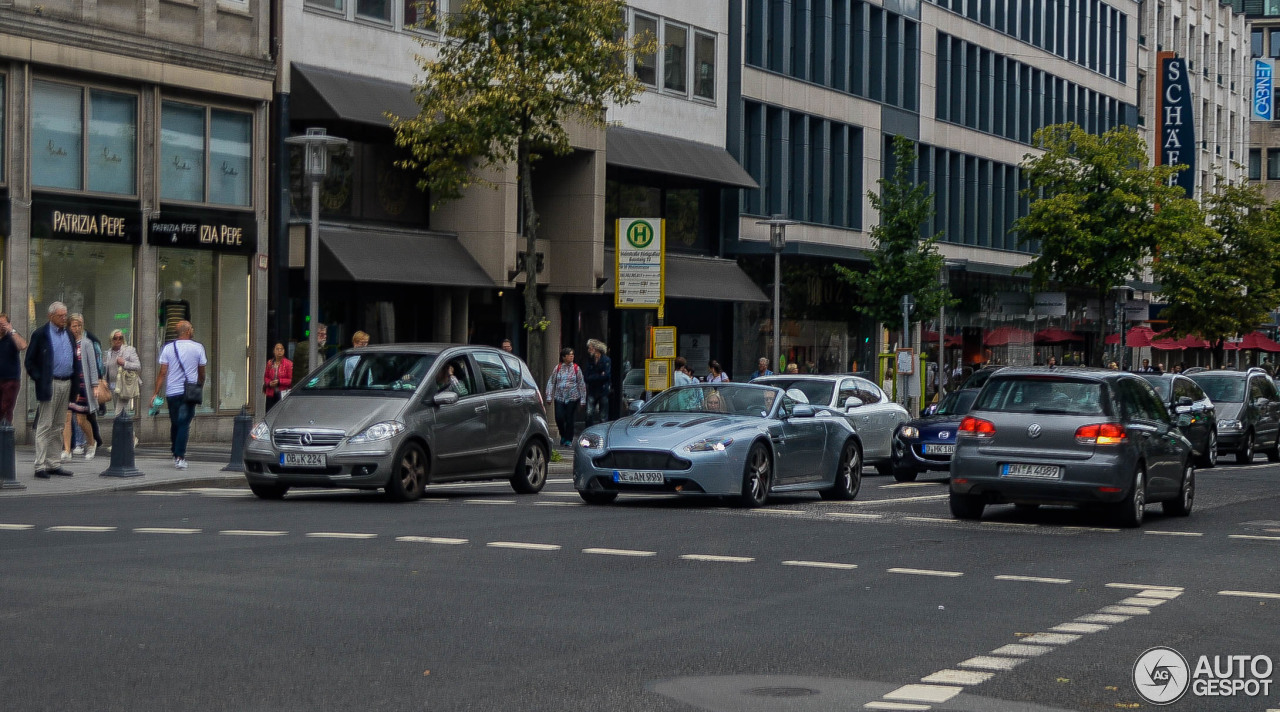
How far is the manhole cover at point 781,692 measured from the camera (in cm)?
749

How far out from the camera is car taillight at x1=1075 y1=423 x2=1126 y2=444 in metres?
16.2

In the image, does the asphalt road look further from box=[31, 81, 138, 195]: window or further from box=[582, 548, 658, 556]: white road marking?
box=[31, 81, 138, 195]: window

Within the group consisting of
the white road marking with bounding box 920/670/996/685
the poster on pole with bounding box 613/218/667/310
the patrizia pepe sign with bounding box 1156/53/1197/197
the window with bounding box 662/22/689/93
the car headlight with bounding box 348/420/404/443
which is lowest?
the white road marking with bounding box 920/670/996/685

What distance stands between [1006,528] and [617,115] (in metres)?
23.2

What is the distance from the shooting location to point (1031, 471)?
1638cm

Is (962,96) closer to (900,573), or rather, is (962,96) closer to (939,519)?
(939,519)

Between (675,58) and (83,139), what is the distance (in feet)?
56.6

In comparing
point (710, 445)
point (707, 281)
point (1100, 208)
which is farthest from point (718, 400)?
point (1100, 208)

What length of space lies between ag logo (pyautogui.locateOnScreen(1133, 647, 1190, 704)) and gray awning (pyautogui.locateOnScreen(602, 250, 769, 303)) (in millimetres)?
29044

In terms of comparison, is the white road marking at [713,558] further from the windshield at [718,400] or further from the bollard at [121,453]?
the bollard at [121,453]

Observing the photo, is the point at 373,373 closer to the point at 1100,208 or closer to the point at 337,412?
the point at 337,412

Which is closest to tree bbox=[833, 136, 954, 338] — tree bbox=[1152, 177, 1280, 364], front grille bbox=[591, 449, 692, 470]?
tree bbox=[1152, 177, 1280, 364]

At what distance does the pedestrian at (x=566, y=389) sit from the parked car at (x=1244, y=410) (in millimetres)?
11688

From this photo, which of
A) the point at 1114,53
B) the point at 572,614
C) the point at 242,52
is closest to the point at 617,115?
the point at 242,52
